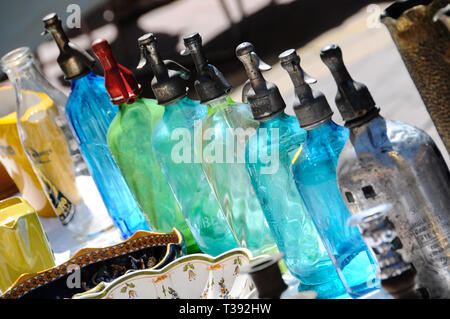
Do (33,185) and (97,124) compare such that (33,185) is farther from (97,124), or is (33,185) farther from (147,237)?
(147,237)

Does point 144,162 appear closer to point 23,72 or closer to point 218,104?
point 218,104

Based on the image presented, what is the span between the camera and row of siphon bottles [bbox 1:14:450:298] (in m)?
0.50

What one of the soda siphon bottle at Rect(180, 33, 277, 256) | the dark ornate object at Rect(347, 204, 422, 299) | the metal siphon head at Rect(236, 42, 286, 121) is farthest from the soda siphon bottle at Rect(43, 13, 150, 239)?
the dark ornate object at Rect(347, 204, 422, 299)

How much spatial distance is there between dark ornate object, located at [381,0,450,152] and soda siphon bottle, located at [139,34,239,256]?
277 mm

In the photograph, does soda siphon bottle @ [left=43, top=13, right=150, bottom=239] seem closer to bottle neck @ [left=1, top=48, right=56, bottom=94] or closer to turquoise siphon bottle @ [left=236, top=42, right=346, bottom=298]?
bottle neck @ [left=1, top=48, right=56, bottom=94]

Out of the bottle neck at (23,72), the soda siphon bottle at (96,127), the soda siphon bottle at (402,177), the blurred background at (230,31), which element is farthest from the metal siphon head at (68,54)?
the blurred background at (230,31)

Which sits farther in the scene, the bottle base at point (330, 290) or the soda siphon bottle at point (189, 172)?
the soda siphon bottle at point (189, 172)

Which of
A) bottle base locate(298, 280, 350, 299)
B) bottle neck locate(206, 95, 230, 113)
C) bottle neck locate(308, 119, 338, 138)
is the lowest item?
bottle base locate(298, 280, 350, 299)

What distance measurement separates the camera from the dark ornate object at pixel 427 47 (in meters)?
0.49

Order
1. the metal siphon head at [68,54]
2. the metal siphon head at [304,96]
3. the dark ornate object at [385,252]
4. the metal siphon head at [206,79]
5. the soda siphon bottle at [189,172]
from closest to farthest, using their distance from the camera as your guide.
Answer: the dark ornate object at [385,252] → the metal siphon head at [304,96] → the metal siphon head at [206,79] → the soda siphon bottle at [189,172] → the metal siphon head at [68,54]

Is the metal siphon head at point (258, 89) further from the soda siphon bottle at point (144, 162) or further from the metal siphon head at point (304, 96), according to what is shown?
the soda siphon bottle at point (144, 162)

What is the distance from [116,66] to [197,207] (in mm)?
190

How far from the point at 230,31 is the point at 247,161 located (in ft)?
10.9

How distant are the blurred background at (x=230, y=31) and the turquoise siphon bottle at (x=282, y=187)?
190cm
